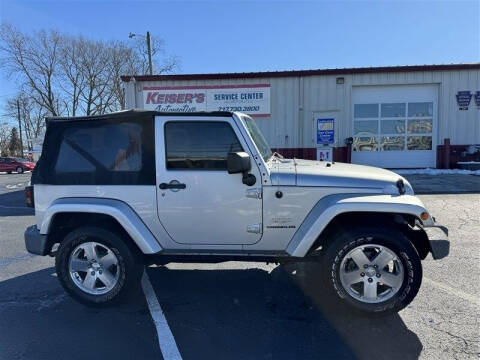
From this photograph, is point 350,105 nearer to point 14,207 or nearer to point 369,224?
point 14,207

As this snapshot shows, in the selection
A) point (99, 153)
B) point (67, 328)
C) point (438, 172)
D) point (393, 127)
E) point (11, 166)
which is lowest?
point (67, 328)

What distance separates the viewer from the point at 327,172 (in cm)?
371

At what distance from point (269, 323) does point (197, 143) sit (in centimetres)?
186

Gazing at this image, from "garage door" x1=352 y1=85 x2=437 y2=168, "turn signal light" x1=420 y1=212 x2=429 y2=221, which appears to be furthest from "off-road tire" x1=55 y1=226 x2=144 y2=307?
"garage door" x1=352 y1=85 x2=437 y2=168

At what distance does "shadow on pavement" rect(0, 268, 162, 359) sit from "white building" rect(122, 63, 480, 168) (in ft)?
40.4

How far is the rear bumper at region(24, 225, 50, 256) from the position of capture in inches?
152

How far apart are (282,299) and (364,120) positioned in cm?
1348

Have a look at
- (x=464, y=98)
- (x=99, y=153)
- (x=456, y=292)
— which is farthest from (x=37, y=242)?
(x=464, y=98)

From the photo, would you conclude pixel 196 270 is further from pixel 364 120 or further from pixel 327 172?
pixel 364 120

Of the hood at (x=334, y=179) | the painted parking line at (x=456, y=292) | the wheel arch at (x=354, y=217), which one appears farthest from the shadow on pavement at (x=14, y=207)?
the painted parking line at (x=456, y=292)

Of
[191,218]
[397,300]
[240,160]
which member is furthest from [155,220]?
[397,300]

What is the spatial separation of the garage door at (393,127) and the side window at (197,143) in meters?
13.2

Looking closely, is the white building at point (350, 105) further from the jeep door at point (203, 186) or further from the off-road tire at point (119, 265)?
the off-road tire at point (119, 265)

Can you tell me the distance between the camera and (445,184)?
12.0 m
